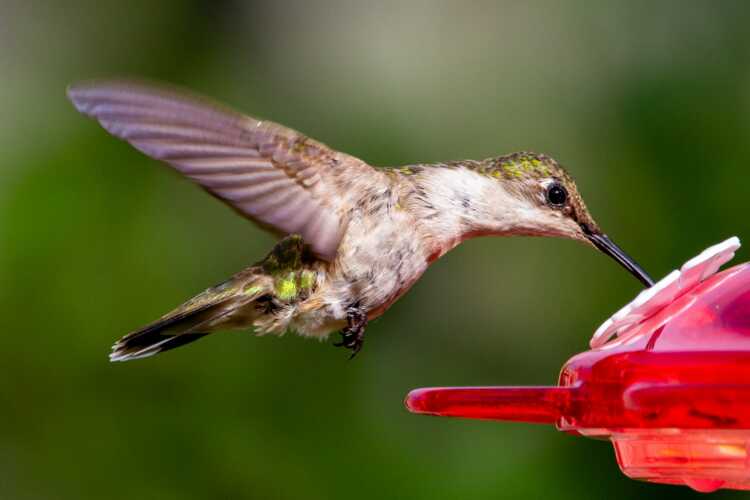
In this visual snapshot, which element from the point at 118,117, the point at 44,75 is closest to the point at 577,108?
the point at 44,75

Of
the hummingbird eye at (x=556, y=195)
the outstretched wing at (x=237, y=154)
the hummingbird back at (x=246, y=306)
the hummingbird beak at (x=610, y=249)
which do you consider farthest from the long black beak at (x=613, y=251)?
the hummingbird back at (x=246, y=306)

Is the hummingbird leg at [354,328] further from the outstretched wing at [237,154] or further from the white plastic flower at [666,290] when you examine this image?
the white plastic flower at [666,290]

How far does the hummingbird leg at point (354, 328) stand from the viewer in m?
3.83

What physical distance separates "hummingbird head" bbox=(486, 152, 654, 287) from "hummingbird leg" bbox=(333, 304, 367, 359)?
1.99ft

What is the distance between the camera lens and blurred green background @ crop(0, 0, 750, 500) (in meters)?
5.46

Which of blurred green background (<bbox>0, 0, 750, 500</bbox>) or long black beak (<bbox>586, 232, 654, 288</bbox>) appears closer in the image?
long black beak (<bbox>586, 232, 654, 288</bbox>)

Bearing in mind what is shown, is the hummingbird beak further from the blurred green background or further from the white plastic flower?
the blurred green background

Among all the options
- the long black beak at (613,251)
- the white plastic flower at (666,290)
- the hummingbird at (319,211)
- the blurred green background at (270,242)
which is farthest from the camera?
the blurred green background at (270,242)

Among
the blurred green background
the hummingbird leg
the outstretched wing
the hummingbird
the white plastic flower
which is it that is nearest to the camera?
the white plastic flower

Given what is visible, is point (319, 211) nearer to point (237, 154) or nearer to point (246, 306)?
point (237, 154)

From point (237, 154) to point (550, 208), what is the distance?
106 centimetres

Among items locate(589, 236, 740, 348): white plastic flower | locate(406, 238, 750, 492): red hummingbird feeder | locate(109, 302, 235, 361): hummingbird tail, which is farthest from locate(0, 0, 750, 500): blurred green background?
locate(406, 238, 750, 492): red hummingbird feeder

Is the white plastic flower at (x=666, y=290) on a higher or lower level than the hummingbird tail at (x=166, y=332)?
higher

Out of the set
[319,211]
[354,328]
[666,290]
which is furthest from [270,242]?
[666,290]
